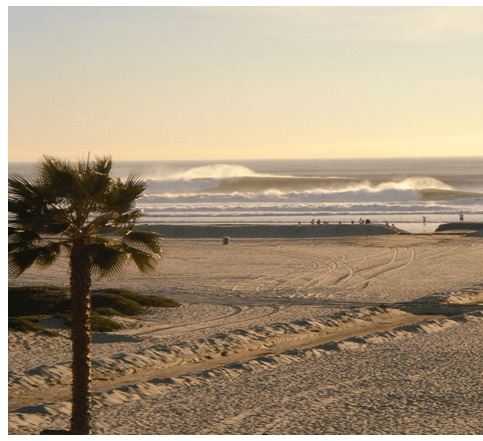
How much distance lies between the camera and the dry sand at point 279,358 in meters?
17.4

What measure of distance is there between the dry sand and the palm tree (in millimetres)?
1611

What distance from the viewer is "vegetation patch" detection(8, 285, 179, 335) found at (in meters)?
26.1

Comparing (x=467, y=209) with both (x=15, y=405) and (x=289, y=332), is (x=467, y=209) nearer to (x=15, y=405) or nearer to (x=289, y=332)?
(x=289, y=332)

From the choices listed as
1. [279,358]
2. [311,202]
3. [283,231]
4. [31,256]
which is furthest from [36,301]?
[311,202]

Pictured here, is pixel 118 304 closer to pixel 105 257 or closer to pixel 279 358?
pixel 279 358

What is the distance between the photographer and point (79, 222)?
15422 mm

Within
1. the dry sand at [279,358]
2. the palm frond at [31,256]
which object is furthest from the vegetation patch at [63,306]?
the palm frond at [31,256]

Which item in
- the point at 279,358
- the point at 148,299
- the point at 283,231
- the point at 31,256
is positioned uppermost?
the point at 31,256

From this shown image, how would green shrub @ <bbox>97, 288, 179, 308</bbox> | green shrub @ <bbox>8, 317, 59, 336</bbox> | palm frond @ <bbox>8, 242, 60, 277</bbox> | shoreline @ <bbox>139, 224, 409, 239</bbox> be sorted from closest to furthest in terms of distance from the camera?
palm frond @ <bbox>8, 242, 60, 277</bbox>
green shrub @ <bbox>8, 317, 59, 336</bbox>
green shrub @ <bbox>97, 288, 179, 308</bbox>
shoreline @ <bbox>139, 224, 409, 239</bbox>

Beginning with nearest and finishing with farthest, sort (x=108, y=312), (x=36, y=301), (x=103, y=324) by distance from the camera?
1. (x=103, y=324)
2. (x=108, y=312)
3. (x=36, y=301)

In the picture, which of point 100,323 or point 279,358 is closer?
point 279,358

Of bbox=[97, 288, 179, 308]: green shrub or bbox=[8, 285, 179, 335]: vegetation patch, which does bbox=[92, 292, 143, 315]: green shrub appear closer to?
bbox=[8, 285, 179, 335]: vegetation patch

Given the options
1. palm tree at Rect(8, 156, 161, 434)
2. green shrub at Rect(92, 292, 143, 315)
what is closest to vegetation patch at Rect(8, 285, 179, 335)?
green shrub at Rect(92, 292, 143, 315)

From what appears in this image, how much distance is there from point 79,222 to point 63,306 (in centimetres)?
1347
